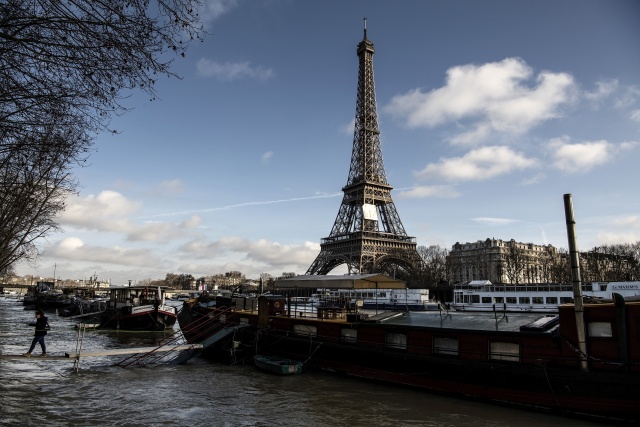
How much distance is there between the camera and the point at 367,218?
96.5m

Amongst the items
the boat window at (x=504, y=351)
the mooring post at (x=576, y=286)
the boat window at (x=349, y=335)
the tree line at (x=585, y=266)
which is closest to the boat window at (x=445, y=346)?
the boat window at (x=504, y=351)

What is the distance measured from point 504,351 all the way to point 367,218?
79.3m

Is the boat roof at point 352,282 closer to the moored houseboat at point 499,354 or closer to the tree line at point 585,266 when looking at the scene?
the moored houseboat at point 499,354

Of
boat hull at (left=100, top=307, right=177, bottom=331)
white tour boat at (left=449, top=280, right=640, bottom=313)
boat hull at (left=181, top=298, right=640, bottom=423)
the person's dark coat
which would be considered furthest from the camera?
boat hull at (left=100, top=307, right=177, bottom=331)

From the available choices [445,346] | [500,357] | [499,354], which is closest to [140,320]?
[445,346]

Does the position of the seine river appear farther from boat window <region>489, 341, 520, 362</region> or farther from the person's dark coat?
the person's dark coat

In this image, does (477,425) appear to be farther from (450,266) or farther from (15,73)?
(450,266)

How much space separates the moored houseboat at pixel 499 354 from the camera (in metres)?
14.5

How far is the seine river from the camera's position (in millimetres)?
14859

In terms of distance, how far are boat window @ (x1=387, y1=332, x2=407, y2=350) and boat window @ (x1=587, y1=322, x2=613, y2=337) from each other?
7549mm

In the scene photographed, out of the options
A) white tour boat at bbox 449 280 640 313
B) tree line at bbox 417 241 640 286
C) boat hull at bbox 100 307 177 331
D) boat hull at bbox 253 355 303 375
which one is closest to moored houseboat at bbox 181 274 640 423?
boat hull at bbox 253 355 303 375

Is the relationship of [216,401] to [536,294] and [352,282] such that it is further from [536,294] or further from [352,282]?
[536,294]

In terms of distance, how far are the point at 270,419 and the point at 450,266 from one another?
304 feet

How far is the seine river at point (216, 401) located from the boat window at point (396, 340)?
187 centimetres
